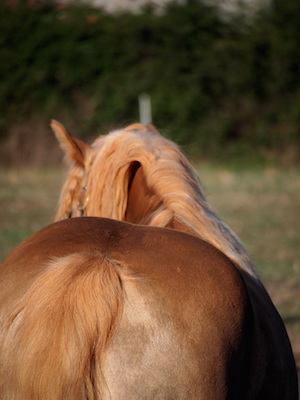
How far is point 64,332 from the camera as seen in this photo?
1.64 metres

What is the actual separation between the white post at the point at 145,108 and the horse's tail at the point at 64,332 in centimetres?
1581

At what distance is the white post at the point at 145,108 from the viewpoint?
17516 millimetres

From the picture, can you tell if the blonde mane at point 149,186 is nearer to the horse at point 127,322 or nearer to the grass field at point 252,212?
the horse at point 127,322

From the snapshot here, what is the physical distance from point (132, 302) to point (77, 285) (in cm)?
14

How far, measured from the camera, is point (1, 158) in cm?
1720

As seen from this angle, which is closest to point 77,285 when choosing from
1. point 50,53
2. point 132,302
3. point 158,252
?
point 132,302

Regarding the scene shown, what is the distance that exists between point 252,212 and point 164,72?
7507 millimetres

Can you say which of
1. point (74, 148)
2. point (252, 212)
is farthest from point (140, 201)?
point (252, 212)

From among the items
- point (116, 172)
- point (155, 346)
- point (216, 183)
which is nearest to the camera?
point (155, 346)

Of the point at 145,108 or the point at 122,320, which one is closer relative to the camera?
the point at 122,320

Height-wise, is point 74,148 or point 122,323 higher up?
point 74,148

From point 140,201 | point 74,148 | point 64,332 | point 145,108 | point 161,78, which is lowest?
point 64,332

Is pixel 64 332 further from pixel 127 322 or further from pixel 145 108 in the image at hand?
pixel 145 108

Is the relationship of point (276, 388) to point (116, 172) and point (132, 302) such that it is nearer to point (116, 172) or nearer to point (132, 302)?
point (132, 302)
